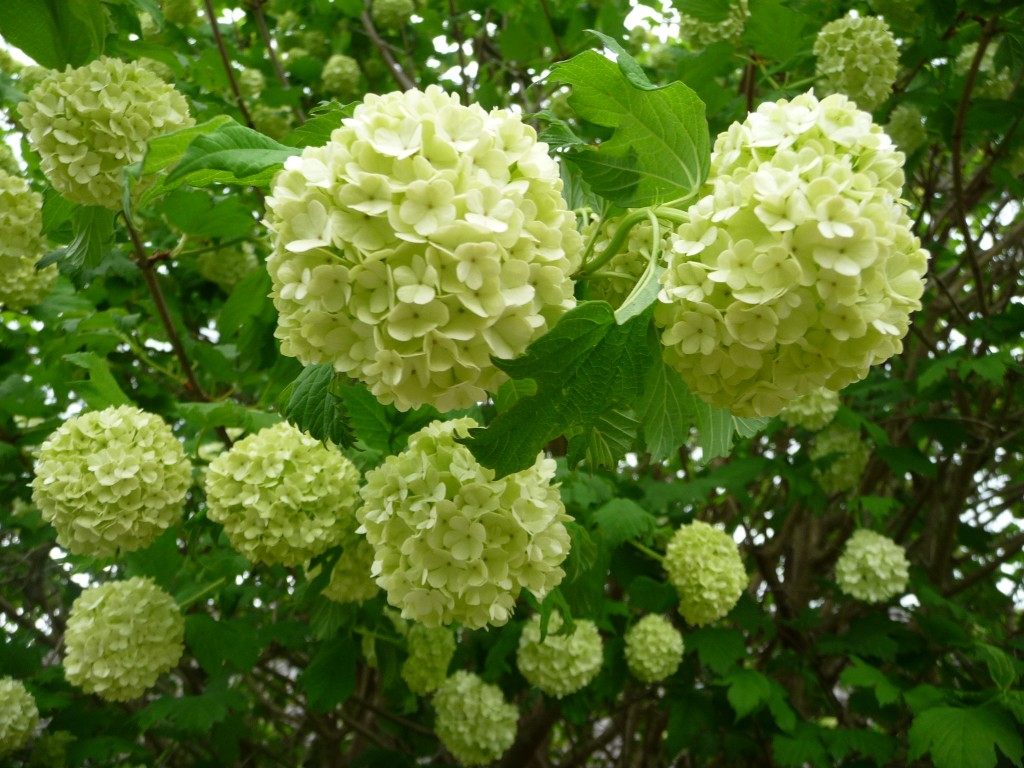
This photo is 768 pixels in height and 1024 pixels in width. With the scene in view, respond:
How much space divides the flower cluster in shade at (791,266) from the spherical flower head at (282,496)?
1244mm

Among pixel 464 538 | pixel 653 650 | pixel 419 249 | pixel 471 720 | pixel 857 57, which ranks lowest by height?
pixel 471 720

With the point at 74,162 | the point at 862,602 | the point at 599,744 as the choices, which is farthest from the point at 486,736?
the point at 74,162

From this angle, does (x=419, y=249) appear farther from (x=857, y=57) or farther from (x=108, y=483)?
(x=857, y=57)

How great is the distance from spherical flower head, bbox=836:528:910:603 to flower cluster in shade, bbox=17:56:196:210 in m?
3.57

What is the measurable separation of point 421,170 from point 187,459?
171 centimetres

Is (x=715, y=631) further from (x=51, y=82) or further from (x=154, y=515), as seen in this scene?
(x=51, y=82)

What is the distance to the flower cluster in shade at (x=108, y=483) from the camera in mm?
2205

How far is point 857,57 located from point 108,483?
296cm

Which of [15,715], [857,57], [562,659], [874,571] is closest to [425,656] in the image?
[562,659]

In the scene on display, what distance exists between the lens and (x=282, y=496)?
2.13m

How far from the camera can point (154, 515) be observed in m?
2.28

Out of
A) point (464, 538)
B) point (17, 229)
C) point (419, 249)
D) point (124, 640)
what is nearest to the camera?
point (419, 249)

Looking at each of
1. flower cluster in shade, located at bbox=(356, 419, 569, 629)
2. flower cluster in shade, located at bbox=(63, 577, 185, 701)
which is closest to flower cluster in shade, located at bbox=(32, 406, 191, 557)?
flower cluster in shade, located at bbox=(63, 577, 185, 701)

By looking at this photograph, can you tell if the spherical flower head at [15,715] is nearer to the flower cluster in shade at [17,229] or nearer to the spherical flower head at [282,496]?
the flower cluster in shade at [17,229]
